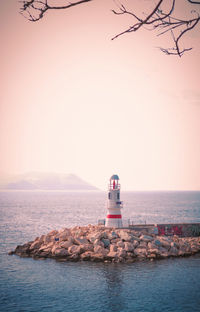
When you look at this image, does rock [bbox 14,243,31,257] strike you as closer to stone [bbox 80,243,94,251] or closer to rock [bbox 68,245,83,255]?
rock [bbox 68,245,83,255]

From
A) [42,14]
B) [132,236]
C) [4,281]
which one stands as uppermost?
[42,14]

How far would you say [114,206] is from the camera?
3086 cm

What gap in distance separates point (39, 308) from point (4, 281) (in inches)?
238

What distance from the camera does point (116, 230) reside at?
30.2 m

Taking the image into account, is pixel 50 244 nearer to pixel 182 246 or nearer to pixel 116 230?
pixel 116 230

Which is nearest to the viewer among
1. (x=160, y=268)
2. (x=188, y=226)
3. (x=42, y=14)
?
(x=42, y=14)

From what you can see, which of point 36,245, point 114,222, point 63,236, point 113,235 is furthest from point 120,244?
point 36,245

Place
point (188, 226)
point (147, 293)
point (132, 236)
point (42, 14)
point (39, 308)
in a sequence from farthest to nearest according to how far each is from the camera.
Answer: point (188, 226), point (132, 236), point (147, 293), point (39, 308), point (42, 14)

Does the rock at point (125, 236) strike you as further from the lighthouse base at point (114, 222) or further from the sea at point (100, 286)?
the sea at point (100, 286)

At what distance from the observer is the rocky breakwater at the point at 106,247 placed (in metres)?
26.2

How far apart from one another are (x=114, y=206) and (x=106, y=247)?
15.2ft

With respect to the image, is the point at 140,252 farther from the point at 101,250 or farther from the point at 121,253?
the point at 101,250

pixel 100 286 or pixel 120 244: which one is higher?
pixel 120 244

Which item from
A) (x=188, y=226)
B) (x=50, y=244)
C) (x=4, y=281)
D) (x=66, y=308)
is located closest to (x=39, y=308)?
(x=66, y=308)
